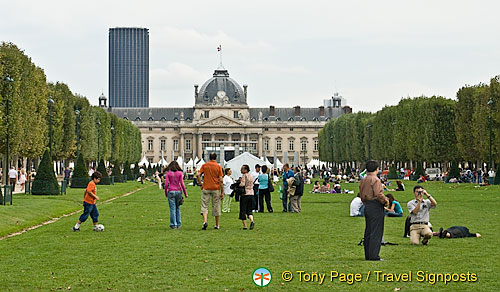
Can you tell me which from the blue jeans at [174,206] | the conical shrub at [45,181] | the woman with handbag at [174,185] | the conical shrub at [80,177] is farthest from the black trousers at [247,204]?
the conical shrub at [80,177]

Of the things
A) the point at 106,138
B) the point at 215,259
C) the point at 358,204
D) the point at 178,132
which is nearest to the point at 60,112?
the point at 106,138

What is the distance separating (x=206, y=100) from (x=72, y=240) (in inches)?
5147

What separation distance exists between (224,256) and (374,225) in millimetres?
2177

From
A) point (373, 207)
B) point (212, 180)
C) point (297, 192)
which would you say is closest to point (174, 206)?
point (212, 180)

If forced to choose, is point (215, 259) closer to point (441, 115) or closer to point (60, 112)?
point (60, 112)

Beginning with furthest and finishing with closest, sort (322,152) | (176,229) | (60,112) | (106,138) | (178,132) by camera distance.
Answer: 1. (178,132)
2. (322,152)
3. (106,138)
4. (60,112)
5. (176,229)

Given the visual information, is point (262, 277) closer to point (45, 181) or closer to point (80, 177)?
point (45, 181)

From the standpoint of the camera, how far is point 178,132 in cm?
14438

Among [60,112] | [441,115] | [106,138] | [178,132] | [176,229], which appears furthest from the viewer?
[178,132]

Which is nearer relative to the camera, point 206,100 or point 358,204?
point 358,204

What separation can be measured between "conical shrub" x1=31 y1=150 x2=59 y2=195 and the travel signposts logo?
919 inches

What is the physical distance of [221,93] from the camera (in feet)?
476

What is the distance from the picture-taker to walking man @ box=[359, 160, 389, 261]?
11.4m

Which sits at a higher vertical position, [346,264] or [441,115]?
[441,115]
